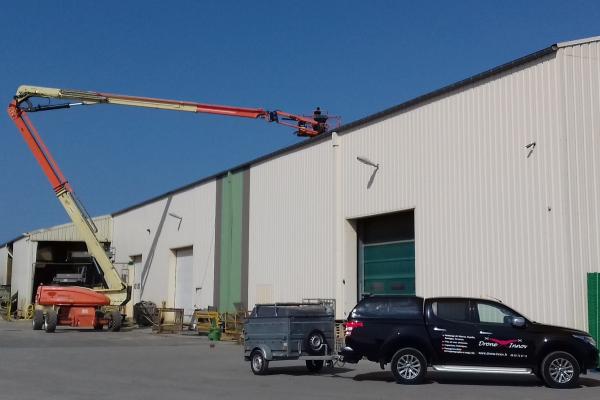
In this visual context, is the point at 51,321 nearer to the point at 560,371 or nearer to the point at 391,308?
the point at 391,308

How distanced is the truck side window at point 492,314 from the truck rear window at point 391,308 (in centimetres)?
A: 123

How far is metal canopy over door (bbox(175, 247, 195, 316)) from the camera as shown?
39.1 meters

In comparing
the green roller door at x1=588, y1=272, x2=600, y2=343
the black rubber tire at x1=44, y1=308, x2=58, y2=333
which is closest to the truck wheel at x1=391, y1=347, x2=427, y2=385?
the green roller door at x1=588, y1=272, x2=600, y2=343

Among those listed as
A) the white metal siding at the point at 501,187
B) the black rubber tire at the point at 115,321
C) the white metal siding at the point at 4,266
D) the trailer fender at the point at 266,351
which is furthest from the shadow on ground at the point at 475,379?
the white metal siding at the point at 4,266

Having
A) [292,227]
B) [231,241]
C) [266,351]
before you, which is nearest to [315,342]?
[266,351]

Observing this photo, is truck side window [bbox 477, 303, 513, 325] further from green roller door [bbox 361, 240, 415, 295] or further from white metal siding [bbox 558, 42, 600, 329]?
green roller door [bbox 361, 240, 415, 295]

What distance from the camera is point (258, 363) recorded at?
56.6ft

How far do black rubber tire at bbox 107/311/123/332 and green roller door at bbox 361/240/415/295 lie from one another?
1461 centimetres

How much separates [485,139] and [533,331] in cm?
716

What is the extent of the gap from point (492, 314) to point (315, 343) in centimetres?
430

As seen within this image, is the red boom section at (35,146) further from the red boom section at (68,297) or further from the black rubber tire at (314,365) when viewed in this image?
the black rubber tire at (314,365)

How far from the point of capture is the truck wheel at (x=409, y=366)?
15.2 m

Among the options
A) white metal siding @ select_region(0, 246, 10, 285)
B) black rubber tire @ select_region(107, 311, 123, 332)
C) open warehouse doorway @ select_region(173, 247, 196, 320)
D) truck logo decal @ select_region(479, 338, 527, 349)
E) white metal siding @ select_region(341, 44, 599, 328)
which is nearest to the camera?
truck logo decal @ select_region(479, 338, 527, 349)

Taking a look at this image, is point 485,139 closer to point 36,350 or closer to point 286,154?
point 286,154
